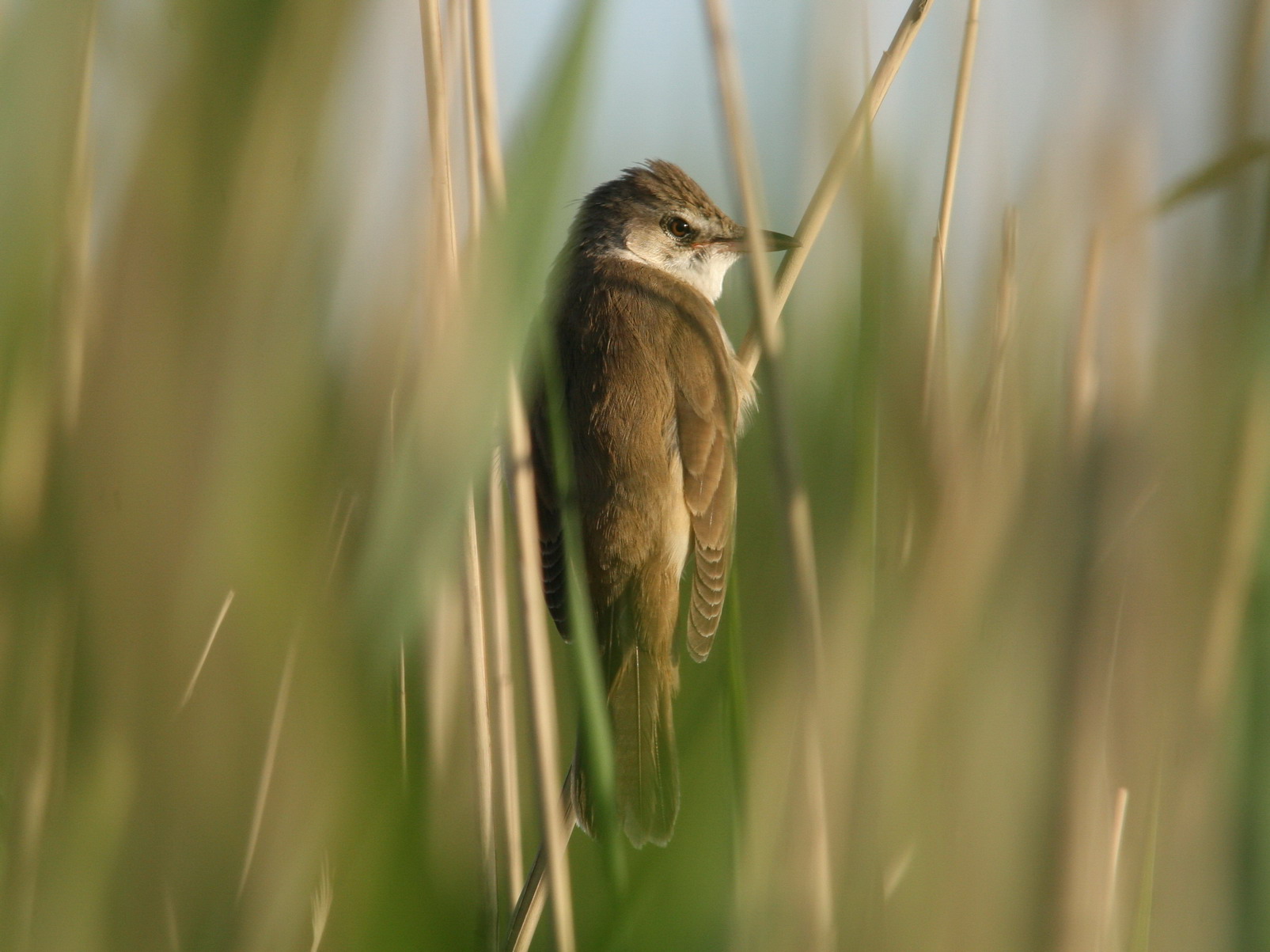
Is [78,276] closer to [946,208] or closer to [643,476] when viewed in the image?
[643,476]

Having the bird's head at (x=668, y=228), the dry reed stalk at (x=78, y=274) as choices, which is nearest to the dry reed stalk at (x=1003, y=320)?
the bird's head at (x=668, y=228)

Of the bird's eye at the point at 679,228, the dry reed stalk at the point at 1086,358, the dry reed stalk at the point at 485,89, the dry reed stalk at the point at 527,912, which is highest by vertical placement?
the dry reed stalk at the point at 485,89

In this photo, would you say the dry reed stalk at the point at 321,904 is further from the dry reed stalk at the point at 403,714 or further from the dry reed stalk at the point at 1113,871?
the dry reed stalk at the point at 1113,871

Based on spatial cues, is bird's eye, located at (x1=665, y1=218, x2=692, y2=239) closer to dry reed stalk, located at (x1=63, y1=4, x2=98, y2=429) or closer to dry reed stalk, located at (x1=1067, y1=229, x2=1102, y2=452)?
dry reed stalk, located at (x1=1067, y1=229, x2=1102, y2=452)

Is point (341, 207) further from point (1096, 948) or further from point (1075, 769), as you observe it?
point (1096, 948)

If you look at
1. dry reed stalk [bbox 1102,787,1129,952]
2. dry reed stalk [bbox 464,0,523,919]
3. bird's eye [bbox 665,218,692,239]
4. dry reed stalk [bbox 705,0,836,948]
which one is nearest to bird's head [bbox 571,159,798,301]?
bird's eye [bbox 665,218,692,239]

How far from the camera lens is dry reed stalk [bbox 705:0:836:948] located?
1472 mm

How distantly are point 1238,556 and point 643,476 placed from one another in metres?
1.05

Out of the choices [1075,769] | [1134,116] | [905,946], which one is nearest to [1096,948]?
[1075,769]

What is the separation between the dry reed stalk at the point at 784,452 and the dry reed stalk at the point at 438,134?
1.45ft

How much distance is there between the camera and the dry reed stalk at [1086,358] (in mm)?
1960

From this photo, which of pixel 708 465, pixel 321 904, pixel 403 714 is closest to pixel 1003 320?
pixel 708 465

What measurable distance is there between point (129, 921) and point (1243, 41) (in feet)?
6.38

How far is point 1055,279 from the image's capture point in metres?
2.00
